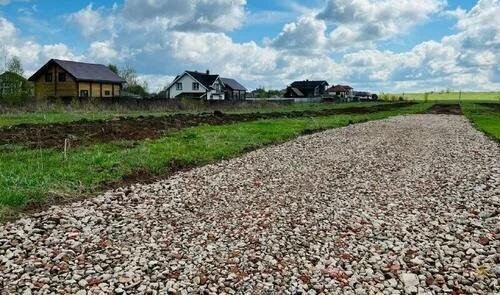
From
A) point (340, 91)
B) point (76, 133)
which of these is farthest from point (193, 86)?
point (76, 133)

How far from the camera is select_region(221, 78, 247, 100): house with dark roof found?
409ft

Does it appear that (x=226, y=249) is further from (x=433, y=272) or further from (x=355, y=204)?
(x=355, y=204)

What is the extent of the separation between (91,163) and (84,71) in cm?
6943

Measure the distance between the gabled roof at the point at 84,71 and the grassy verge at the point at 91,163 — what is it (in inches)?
2295

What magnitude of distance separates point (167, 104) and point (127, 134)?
35588 mm

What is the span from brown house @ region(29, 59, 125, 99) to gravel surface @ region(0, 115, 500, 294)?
66.6 m

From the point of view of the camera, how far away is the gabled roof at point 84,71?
3034 inches

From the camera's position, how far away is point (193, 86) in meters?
111

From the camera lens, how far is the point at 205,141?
2338 cm

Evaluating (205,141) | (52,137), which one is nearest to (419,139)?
(205,141)

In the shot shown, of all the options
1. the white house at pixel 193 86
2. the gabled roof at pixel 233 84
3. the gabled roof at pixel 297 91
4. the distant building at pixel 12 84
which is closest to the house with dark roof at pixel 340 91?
the gabled roof at pixel 297 91

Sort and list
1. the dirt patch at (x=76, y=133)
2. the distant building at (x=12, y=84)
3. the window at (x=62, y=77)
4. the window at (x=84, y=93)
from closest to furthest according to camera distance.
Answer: the dirt patch at (x=76, y=133), the distant building at (x=12, y=84), the window at (x=62, y=77), the window at (x=84, y=93)

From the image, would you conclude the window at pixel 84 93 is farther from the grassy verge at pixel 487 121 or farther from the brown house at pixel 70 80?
the grassy verge at pixel 487 121

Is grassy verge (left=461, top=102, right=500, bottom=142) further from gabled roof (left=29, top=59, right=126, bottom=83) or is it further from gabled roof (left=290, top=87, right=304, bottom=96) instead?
gabled roof (left=290, top=87, right=304, bottom=96)
